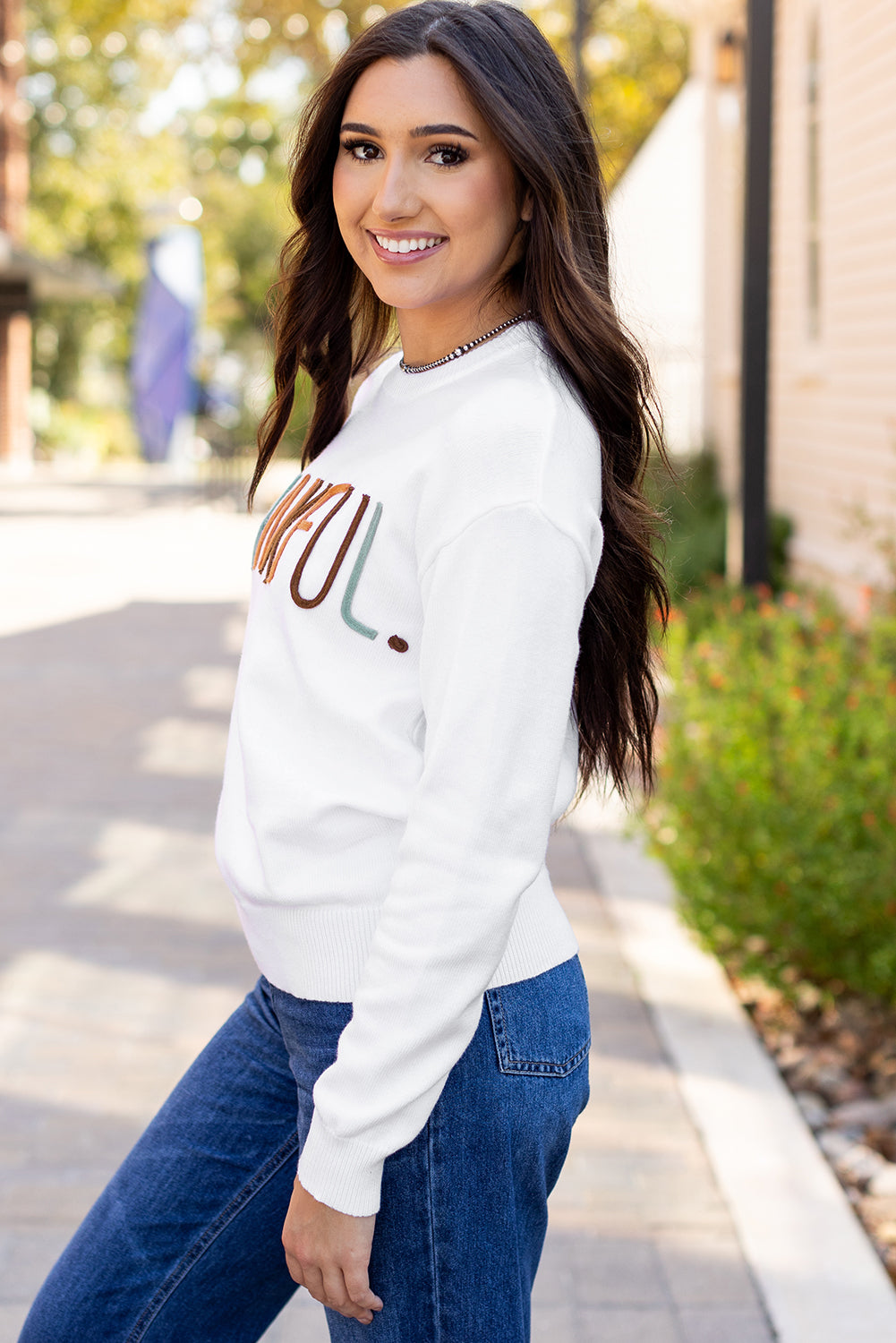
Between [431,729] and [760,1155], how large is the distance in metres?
2.40

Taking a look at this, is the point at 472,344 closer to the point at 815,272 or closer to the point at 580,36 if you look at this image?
the point at 815,272

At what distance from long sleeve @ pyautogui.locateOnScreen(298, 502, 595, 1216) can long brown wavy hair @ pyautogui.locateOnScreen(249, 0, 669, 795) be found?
0.26m

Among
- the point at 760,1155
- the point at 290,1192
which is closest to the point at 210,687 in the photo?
the point at 760,1155

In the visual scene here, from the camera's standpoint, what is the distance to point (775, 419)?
→ 1016cm

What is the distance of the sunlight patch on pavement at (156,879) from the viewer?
517 centimetres

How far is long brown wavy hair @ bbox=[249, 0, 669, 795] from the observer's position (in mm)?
1559

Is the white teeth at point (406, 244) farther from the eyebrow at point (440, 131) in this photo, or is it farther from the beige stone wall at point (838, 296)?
the beige stone wall at point (838, 296)

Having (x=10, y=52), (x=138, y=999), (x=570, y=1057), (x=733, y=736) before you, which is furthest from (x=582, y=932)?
(x=10, y=52)

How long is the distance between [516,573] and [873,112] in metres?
6.98

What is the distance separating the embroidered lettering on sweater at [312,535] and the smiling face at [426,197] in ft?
0.69

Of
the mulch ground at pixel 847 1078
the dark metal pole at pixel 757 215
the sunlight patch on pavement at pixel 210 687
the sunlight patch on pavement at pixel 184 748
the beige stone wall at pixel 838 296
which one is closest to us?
the mulch ground at pixel 847 1078

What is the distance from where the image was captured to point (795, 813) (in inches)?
161

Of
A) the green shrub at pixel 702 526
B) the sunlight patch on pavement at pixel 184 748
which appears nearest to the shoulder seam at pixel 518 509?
the sunlight patch on pavement at pixel 184 748

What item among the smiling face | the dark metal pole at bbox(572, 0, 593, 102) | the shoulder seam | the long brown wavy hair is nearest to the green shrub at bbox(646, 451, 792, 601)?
the dark metal pole at bbox(572, 0, 593, 102)
